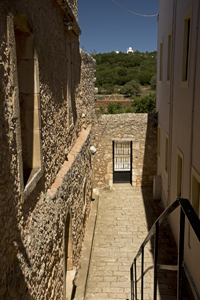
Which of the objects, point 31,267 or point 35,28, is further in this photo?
point 35,28

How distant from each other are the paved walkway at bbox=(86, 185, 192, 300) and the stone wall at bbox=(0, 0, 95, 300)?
1072 millimetres

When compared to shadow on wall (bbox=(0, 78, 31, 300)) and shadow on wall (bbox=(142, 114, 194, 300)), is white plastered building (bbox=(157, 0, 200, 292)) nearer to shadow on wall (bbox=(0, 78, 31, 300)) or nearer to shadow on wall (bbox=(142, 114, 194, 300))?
shadow on wall (bbox=(142, 114, 194, 300))

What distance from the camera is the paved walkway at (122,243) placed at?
6.87m

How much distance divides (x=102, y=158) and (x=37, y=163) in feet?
30.6

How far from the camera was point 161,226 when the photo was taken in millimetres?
9648

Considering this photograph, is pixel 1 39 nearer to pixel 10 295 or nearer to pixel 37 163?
pixel 37 163

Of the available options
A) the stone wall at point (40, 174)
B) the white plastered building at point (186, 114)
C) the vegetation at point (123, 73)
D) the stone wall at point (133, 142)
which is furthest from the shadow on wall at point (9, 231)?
the vegetation at point (123, 73)

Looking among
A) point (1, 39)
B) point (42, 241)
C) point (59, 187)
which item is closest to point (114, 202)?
point (59, 187)

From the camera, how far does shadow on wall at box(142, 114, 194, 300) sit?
673 centimetres

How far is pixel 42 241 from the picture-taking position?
A: 385cm

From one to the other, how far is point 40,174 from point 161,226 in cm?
677

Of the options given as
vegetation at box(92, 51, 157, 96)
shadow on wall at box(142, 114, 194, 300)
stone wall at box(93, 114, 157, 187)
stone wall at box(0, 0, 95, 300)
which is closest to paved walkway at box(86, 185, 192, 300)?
shadow on wall at box(142, 114, 194, 300)

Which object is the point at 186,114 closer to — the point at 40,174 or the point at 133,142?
the point at 40,174

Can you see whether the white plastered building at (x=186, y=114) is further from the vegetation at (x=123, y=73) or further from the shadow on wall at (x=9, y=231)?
the vegetation at (x=123, y=73)
